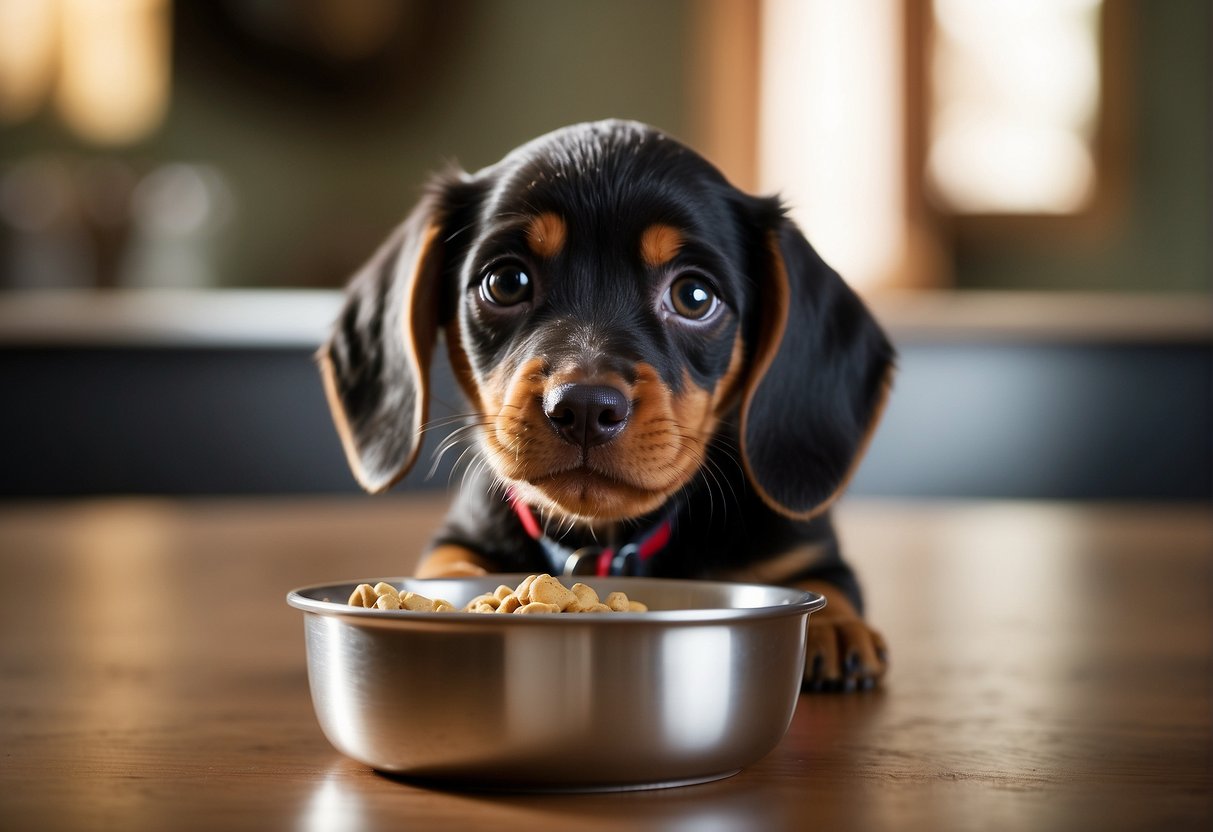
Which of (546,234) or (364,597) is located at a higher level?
(546,234)

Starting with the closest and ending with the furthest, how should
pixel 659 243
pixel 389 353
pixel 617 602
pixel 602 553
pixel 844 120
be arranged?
pixel 617 602 < pixel 659 243 < pixel 602 553 < pixel 389 353 < pixel 844 120

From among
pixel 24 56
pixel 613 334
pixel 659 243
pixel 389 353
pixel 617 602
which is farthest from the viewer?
pixel 24 56

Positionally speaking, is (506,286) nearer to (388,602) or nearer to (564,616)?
(388,602)

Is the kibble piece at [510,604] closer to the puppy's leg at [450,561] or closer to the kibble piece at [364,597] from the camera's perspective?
the kibble piece at [364,597]

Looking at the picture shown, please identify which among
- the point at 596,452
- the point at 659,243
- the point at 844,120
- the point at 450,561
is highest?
the point at 844,120

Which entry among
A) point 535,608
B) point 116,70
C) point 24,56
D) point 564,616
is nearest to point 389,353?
point 535,608

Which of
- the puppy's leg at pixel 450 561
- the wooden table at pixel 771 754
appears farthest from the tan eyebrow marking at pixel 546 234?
the wooden table at pixel 771 754
